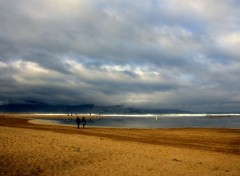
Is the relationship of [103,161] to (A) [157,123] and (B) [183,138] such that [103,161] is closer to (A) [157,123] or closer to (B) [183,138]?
(B) [183,138]

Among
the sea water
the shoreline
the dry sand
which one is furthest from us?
the sea water

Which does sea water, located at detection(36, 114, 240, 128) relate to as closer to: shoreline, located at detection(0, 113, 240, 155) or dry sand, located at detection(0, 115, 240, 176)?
shoreline, located at detection(0, 113, 240, 155)

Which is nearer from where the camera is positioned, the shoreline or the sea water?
the shoreline

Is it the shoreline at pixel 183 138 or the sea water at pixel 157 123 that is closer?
the shoreline at pixel 183 138

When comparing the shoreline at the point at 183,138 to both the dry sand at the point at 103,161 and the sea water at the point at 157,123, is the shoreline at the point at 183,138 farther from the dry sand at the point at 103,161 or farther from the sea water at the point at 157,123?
the sea water at the point at 157,123

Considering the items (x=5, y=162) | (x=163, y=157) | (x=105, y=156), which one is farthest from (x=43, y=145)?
(x=163, y=157)

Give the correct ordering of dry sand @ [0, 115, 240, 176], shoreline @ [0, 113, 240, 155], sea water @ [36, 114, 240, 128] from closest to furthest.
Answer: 1. dry sand @ [0, 115, 240, 176]
2. shoreline @ [0, 113, 240, 155]
3. sea water @ [36, 114, 240, 128]

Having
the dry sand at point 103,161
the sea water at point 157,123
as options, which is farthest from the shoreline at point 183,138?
the sea water at point 157,123

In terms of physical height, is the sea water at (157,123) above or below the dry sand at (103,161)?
above

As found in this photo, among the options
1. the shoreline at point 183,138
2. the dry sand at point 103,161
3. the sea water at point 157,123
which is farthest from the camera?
the sea water at point 157,123

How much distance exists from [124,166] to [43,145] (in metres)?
7.91

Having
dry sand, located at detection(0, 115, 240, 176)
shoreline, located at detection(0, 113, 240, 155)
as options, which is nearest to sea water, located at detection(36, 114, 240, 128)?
shoreline, located at detection(0, 113, 240, 155)

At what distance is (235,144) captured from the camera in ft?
102

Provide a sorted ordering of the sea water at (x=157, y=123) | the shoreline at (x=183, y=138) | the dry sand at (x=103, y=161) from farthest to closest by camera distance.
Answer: the sea water at (x=157, y=123), the shoreline at (x=183, y=138), the dry sand at (x=103, y=161)
